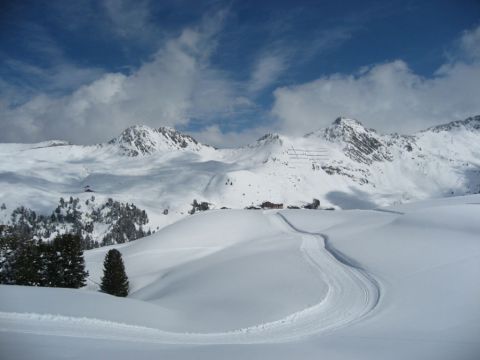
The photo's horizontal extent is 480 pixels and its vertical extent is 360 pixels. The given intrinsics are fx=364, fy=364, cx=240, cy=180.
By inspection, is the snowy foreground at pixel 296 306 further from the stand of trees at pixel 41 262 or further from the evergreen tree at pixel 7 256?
the evergreen tree at pixel 7 256

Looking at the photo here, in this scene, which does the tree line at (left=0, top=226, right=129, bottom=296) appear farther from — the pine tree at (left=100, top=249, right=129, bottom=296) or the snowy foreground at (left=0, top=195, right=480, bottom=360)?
the snowy foreground at (left=0, top=195, right=480, bottom=360)

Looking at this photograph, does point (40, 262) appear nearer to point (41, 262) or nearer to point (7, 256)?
point (41, 262)

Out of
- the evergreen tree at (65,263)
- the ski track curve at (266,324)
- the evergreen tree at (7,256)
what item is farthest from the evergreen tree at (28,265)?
the ski track curve at (266,324)

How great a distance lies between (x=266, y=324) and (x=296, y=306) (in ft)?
13.9

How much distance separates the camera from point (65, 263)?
39.5m

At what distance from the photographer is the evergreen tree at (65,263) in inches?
1529

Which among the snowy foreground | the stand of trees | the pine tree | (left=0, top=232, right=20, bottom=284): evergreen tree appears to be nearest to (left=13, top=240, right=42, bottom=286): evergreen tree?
the stand of trees

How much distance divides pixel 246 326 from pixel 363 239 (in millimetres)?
29614

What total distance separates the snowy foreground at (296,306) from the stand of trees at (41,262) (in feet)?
28.6

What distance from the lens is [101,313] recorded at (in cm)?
2066

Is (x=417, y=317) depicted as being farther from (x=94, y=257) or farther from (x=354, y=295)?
(x=94, y=257)

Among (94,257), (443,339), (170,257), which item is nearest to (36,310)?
(443,339)

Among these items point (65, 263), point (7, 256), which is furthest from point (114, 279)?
point (7, 256)

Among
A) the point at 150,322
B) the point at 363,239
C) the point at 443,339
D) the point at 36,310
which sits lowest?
the point at 443,339
